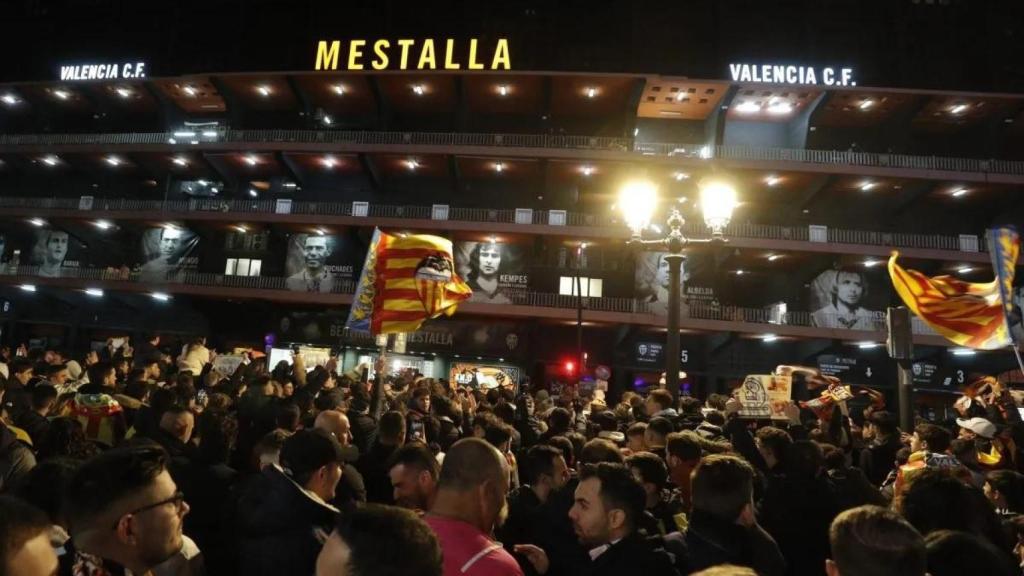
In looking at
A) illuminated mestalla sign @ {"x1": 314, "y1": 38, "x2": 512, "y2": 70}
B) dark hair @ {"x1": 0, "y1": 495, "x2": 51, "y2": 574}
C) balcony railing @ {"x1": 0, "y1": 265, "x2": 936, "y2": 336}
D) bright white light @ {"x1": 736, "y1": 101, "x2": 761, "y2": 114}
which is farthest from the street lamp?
bright white light @ {"x1": 736, "y1": 101, "x2": 761, "y2": 114}

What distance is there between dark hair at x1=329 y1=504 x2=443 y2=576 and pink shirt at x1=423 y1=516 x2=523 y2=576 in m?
0.55

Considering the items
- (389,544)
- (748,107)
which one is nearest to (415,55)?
(748,107)

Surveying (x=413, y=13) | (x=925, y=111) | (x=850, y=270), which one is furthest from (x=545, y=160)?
(x=925, y=111)

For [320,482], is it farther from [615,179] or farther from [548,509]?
[615,179]

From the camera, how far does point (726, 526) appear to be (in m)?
3.27

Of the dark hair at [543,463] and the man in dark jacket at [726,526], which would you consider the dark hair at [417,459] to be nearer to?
the dark hair at [543,463]

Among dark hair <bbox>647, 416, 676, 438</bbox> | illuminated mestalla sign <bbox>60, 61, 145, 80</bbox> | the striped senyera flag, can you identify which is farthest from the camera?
illuminated mestalla sign <bbox>60, 61, 145, 80</bbox>

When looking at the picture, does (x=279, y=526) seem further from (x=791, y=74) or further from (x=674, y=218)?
(x=791, y=74)

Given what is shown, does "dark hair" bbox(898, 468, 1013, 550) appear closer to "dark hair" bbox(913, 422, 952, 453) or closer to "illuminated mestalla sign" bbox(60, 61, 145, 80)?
"dark hair" bbox(913, 422, 952, 453)

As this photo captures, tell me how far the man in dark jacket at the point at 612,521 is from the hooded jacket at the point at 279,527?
144cm

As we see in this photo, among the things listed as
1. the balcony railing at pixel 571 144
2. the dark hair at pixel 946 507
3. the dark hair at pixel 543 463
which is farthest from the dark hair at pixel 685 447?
the balcony railing at pixel 571 144

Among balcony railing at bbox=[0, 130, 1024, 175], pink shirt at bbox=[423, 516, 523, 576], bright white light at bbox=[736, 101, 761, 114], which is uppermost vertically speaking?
bright white light at bbox=[736, 101, 761, 114]

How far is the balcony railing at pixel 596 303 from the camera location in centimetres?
2620

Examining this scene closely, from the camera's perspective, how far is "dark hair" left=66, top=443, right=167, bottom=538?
80.9 inches
